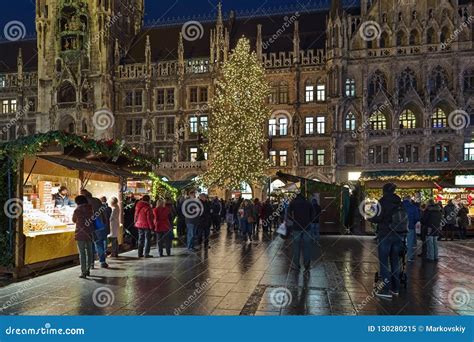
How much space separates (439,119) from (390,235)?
3378 cm

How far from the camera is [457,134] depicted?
→ 37.4 metres

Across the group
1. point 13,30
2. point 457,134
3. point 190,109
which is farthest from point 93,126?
point 457,134

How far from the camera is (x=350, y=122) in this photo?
40625 millimetres

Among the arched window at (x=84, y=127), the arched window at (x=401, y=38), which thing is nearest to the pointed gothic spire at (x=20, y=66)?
the arched window at (x=84, y=127)

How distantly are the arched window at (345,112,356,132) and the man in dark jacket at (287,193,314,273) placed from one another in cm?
3090

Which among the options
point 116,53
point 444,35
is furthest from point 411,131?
point 116,53

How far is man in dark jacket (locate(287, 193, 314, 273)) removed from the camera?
1073cm

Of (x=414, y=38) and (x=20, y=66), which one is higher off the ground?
(x=20, y=66)

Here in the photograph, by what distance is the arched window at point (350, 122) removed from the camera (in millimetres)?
40500

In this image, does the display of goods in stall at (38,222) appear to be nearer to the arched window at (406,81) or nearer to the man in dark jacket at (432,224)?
the man in dark jacket at (432,224)

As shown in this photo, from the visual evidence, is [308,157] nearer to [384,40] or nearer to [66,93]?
[384,40]

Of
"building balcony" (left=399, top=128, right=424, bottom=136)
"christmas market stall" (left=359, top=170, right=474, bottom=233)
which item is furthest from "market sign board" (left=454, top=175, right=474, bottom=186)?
"building balcony" (left=399, top=128, right=424, bottom=136)

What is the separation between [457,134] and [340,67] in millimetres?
11139

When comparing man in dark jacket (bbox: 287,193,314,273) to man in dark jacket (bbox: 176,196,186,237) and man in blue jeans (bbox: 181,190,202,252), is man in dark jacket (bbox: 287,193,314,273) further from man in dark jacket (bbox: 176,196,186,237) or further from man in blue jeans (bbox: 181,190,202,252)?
man in dark jacket (bbox: 176,196,186,237)
